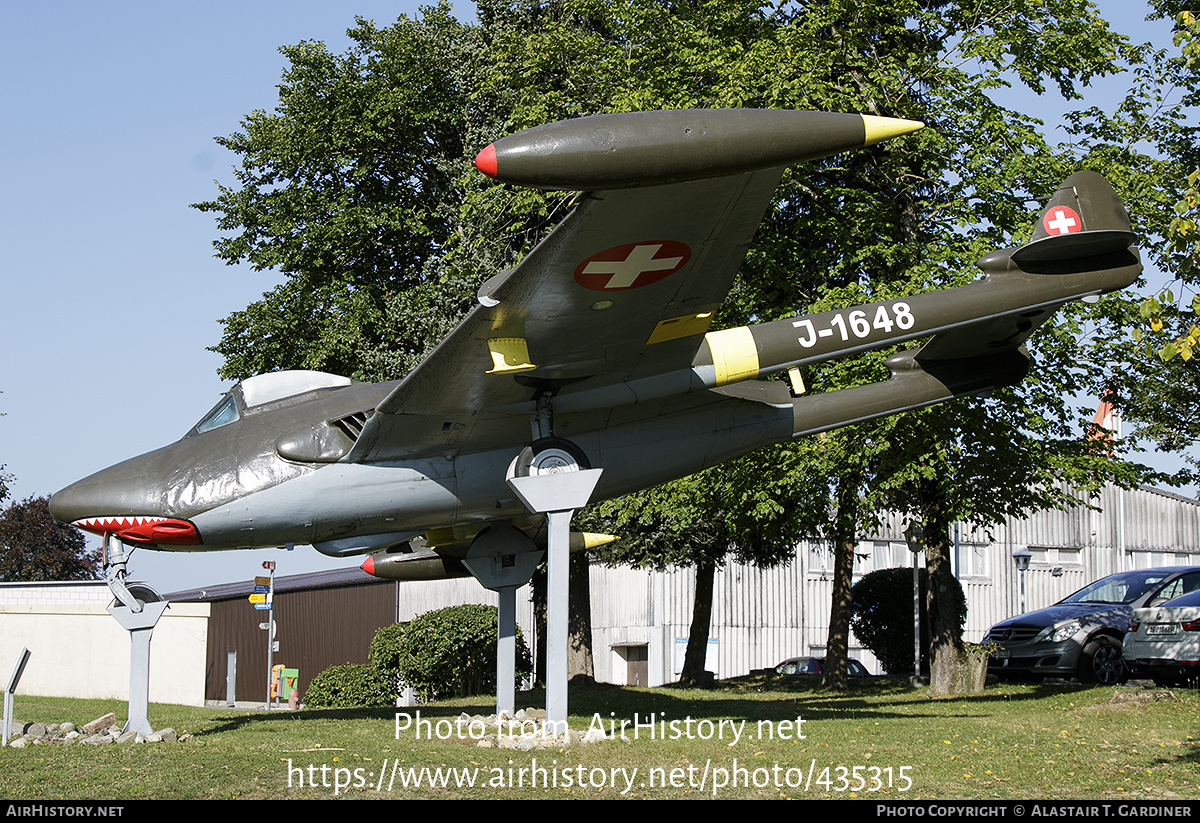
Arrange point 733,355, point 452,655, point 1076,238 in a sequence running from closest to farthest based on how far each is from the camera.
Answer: point 733,355 < point 1076,238 < point 452,655

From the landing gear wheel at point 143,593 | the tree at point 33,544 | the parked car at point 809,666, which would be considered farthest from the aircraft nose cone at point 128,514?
the tree at point 33,544

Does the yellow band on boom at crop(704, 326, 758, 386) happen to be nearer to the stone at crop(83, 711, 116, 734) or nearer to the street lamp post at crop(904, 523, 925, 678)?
the stone at crop(83, 711, 116, 734)

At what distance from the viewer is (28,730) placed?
9.98 m

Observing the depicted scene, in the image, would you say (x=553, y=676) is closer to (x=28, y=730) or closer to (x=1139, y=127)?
(x=28, y=730)

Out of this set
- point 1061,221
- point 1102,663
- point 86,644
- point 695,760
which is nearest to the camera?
point 695,760

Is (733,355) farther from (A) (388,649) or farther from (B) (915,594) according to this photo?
(B) (915,594)

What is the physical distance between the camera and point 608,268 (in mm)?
7855

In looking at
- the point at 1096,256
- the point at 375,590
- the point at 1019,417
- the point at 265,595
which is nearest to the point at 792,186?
the point at 1019,417

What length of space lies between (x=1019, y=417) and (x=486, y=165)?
12731 mm

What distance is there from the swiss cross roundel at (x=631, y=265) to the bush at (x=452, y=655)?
1422cm

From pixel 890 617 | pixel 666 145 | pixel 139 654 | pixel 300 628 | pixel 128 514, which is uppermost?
pixel 666 145

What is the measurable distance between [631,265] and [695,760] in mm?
3967

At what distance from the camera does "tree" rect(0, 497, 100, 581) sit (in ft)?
166

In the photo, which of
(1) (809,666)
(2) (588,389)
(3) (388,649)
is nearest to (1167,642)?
(2) (588,389)
